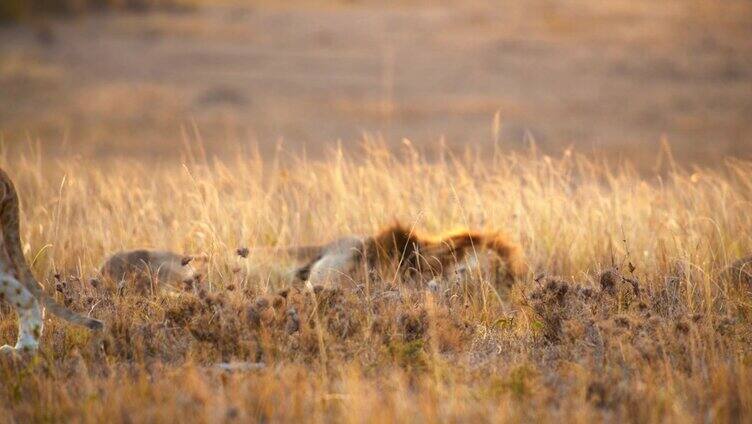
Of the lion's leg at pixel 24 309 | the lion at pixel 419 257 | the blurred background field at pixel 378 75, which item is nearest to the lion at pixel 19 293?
the lion's leg at pixel 24 309

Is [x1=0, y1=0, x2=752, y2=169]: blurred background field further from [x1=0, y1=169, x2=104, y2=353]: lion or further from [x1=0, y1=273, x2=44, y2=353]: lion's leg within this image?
[x1=0, y1=273, x2=44, y2=353]: lion's leg

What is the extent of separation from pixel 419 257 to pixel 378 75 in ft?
85.4

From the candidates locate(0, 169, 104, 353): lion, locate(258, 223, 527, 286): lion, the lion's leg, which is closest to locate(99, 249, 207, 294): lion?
locate(258, 223, 527, 286): lion

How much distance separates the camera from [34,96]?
28.8m

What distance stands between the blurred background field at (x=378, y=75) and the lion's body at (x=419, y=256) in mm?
13286

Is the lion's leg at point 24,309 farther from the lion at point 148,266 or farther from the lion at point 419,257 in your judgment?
the lion at point 419,257

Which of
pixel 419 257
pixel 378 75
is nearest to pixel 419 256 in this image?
pixel 419 257

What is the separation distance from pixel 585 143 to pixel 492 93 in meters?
6.95

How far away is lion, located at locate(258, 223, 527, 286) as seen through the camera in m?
7.24

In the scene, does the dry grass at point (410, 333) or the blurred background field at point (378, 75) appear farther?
the blurred background field at point (378, 75)

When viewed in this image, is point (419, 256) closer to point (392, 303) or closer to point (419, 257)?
point (419, 257)

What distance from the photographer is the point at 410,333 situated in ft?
18.3

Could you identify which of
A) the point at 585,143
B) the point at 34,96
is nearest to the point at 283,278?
the point at 585,143

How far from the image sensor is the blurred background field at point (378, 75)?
25.5 m
